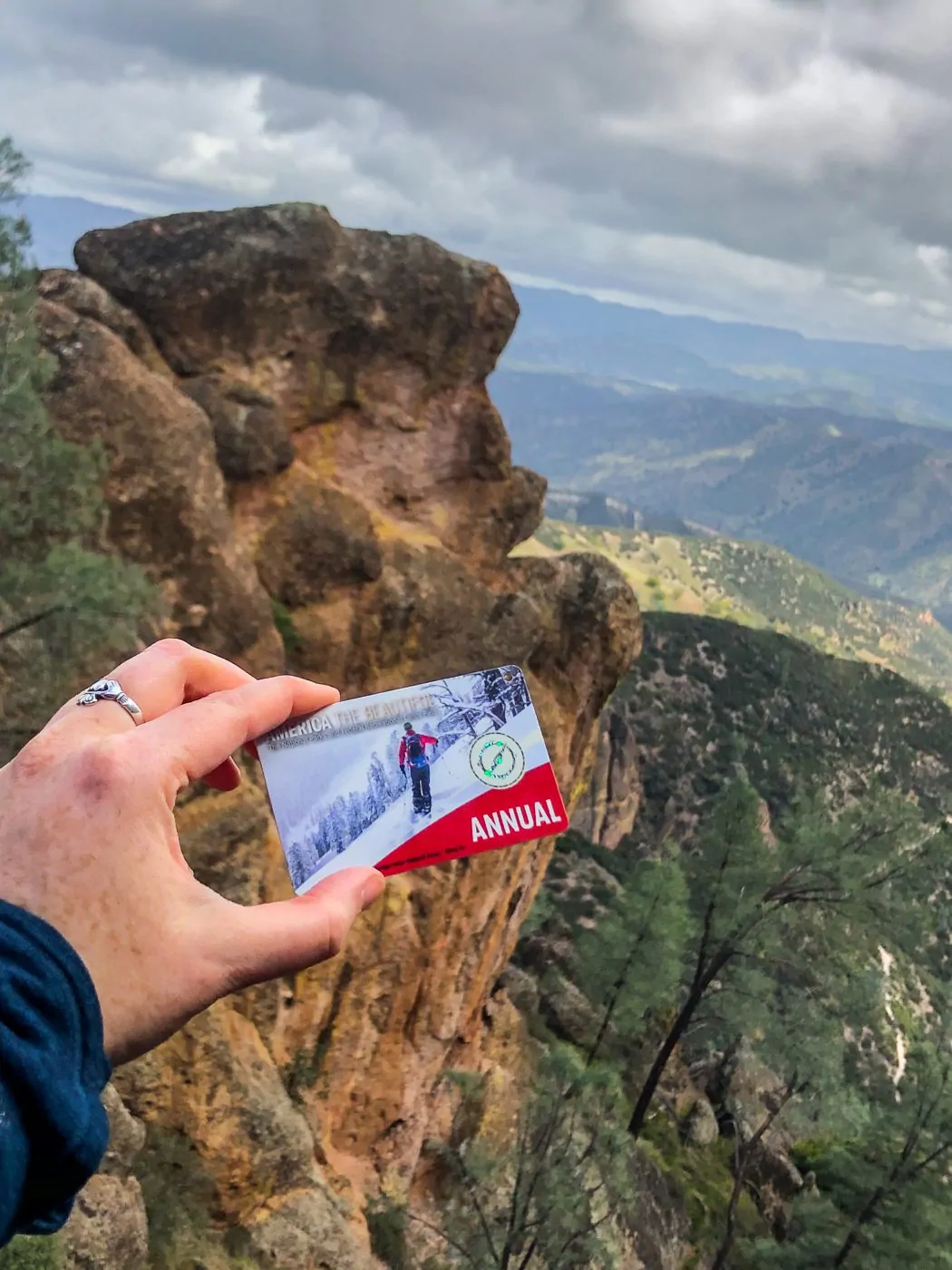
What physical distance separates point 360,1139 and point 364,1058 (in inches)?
81.5

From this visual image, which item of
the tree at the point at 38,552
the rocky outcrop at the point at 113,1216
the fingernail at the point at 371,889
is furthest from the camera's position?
the tree at the point at 38,552

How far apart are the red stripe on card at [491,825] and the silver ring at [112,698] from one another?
5.33 feet

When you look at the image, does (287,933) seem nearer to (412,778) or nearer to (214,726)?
(214,726)

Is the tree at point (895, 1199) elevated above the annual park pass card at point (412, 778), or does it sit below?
below

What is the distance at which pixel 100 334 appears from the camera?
17.8m

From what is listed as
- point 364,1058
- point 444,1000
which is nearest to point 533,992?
point 444,1000

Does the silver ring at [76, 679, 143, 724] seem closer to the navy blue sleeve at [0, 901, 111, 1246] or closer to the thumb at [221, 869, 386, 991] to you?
the thumb at [221, 869, 386, 991]

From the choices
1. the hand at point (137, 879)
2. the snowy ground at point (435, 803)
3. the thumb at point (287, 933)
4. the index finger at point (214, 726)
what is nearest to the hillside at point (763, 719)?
the snowy ground at point (435, 803)

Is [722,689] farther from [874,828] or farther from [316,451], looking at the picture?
[316,451]

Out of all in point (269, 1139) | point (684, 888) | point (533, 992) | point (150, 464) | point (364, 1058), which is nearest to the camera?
point (269, 1139)

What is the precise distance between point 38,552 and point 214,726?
14.4m

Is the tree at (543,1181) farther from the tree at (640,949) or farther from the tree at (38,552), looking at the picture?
the tree at (38,552)

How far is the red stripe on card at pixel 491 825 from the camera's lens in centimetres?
488

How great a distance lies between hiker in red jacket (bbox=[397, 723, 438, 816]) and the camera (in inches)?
194
